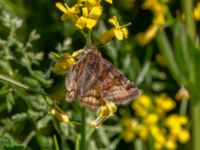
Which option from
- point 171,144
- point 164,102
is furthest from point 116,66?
point 171,144

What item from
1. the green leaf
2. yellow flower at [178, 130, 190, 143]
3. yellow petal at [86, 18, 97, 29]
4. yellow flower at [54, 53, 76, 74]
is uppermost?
yellow petal at [86, 18, 97, 29]

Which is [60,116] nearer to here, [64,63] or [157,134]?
[64,63]

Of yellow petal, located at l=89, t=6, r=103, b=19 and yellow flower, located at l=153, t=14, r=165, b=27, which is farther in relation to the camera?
yellow flower, located at l=153, t=14, r=165, b=27

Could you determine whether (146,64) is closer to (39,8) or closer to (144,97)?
(144,97)

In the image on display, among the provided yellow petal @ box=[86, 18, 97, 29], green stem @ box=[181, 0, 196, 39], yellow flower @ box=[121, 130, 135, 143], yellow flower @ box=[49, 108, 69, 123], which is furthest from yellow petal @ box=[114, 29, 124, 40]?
yellow flower @ box=[121, 130, 135, 143]

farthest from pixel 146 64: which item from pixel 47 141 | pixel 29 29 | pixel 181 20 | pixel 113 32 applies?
pixel 113 32

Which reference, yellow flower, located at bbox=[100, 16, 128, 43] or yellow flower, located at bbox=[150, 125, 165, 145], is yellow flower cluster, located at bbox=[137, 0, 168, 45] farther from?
yellow flower, located at bbox=[100, 16, 128, 43]

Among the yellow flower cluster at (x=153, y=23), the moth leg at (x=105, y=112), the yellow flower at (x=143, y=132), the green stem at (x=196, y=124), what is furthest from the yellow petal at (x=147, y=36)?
the moth leg at (x=105, y=112)

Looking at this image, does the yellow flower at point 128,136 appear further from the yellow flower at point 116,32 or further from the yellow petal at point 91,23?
the yellow petal at point 91,23
